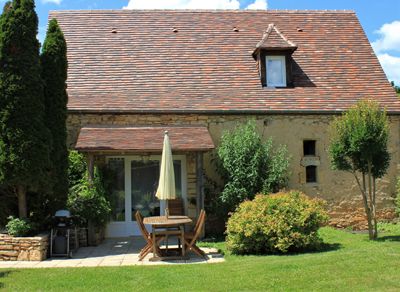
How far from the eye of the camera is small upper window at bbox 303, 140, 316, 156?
1421 centimetres

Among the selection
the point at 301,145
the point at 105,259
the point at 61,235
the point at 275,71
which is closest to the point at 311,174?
the point at 301,145

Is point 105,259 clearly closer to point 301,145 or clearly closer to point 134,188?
point 134,188

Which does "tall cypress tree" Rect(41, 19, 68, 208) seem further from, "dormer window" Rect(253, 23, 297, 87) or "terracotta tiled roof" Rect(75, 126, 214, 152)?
"dormer window" Rect(253, 23, 297, 87)

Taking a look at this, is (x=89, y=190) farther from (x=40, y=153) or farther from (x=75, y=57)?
(x=75, y=57)

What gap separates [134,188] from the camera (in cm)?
1361

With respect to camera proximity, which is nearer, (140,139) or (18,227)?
(18,227)

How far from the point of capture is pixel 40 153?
10.4 meters

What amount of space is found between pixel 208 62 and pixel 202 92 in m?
1.57

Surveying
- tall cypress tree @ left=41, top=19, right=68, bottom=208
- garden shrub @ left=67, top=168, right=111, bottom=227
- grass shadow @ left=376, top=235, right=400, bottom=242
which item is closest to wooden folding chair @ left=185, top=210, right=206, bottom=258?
garden shrub @ left=67, top=168, right=111, bottom=227

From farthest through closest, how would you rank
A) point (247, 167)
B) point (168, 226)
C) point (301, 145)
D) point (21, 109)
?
point (301, 145), point (247, 167), point (21, 109), point (168, 226)

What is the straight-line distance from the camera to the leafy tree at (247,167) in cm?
1267

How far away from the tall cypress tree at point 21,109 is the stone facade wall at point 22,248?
0.79m

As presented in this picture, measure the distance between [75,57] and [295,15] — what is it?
8083mm

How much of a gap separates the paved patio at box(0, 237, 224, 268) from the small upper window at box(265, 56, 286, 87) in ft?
21.1
